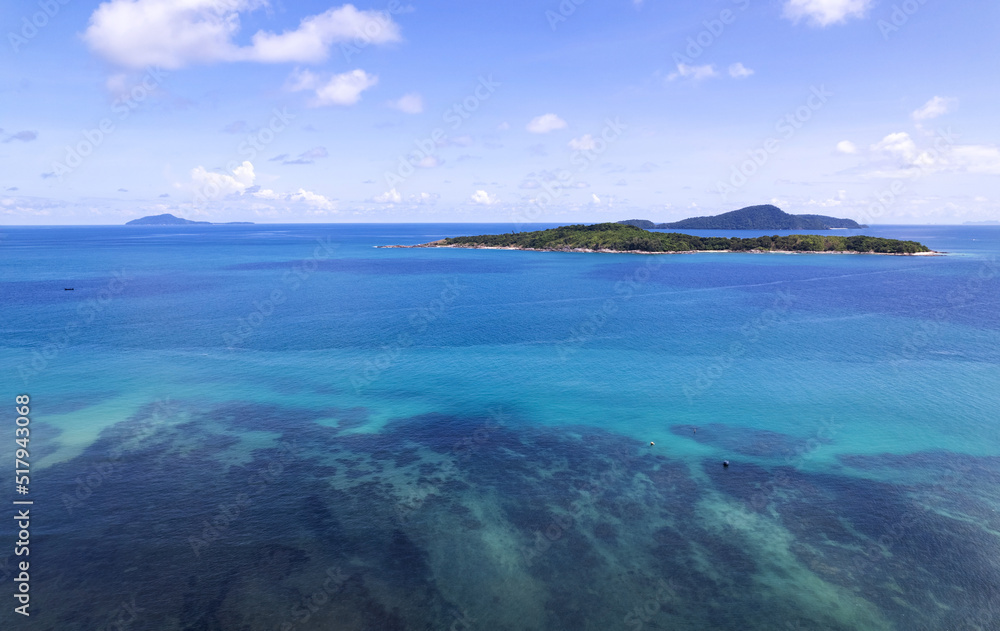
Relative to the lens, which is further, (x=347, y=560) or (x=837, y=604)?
(x=347, y=560)

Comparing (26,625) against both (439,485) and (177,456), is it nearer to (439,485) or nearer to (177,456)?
(177,456)

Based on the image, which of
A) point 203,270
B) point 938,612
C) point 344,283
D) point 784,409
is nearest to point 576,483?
point 938,612

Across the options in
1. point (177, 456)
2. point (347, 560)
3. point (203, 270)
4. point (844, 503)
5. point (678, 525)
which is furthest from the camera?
point (203, 270)

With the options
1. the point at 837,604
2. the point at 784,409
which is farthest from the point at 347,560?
the point at 784,409

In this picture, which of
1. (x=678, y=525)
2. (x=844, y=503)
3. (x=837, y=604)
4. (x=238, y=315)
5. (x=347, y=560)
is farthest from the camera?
(x=238, y=315)

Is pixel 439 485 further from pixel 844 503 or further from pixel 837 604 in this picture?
pixel 844 503

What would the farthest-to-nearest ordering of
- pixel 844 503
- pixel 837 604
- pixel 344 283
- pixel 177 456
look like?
pixel 344 283 → pixel 177 456 → pixel 844 503 → pixel 837 604
